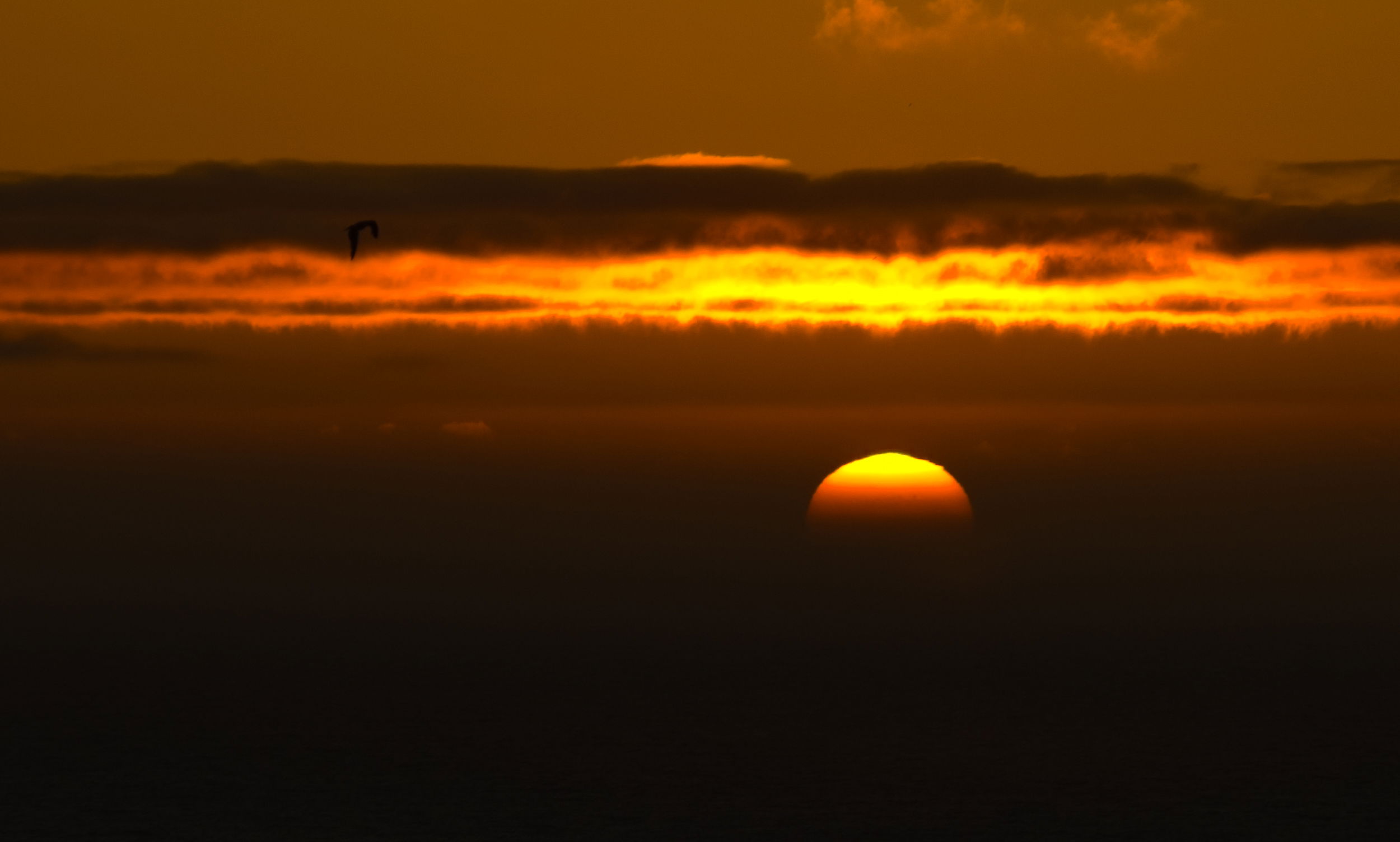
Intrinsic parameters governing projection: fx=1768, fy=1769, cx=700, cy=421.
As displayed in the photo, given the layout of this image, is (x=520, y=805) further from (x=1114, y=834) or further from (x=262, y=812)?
(x=1114, y=834)

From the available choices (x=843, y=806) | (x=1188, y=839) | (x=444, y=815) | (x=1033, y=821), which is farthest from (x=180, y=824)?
(x=1188, y=839)

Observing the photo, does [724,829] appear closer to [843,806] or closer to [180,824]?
[843,806]

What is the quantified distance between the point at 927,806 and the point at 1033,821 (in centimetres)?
1273

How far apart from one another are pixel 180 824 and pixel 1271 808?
119 m

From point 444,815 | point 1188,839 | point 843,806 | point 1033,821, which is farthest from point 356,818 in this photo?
point 1188,839

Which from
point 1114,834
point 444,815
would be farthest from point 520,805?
point 1114,834

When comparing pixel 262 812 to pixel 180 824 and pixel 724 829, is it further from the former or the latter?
pixel 724 829

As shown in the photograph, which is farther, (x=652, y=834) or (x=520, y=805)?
(x=520, y=805)

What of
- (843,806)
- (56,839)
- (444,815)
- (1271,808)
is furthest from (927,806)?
(56,839)

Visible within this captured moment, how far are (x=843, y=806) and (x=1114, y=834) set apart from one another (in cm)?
3049

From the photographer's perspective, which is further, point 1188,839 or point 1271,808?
point 1271,808

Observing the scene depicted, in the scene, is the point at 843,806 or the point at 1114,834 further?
the point at 843,806

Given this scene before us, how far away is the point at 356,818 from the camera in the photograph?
629 feet

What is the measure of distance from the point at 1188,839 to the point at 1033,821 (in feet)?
54.2
